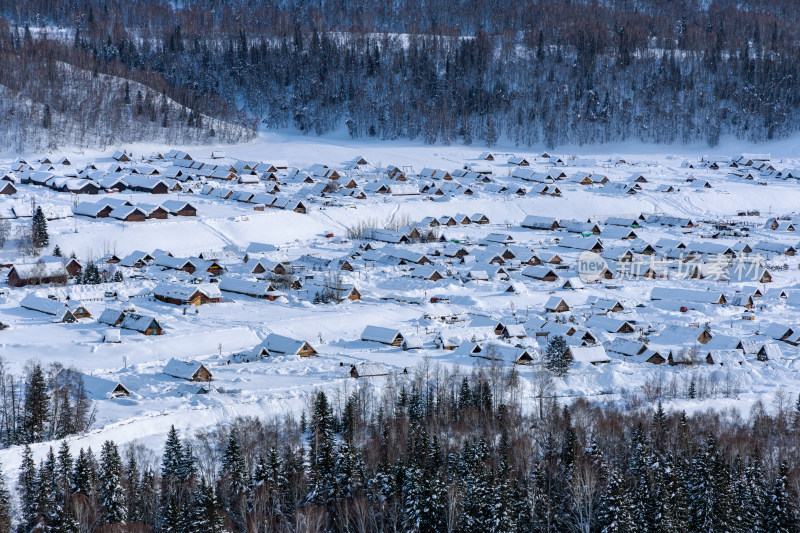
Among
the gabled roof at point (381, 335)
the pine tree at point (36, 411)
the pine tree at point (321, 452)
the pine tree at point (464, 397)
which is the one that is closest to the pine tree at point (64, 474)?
the pine tree at point (36, 411)

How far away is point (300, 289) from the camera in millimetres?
39969

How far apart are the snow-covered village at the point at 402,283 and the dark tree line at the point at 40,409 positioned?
9cm

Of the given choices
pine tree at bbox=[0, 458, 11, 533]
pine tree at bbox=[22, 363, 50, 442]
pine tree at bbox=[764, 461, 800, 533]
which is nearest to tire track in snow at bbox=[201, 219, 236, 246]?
pine tree at bbox=[22, 363, 50, 442]

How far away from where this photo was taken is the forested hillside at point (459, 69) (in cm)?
8675

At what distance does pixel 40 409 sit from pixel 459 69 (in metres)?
79.4

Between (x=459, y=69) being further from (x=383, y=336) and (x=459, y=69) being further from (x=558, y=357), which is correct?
(x=558, y=357)

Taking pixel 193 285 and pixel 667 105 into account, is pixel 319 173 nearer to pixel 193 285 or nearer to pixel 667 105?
pixel 193 285

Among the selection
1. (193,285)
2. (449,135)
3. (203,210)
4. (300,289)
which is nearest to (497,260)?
(300,289)

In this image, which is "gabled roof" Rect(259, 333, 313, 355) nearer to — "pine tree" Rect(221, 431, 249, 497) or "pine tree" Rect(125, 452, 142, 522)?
"pine tree" Rect(221, 431, 249, 497)

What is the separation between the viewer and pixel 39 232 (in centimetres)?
4469

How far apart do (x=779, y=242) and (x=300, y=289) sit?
26.7 metres

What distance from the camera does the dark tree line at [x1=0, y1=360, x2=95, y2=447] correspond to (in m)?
23.4

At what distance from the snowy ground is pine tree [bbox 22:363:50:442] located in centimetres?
113

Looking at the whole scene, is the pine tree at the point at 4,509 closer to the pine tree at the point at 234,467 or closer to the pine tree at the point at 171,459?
the pine tree at the point at 171,459
